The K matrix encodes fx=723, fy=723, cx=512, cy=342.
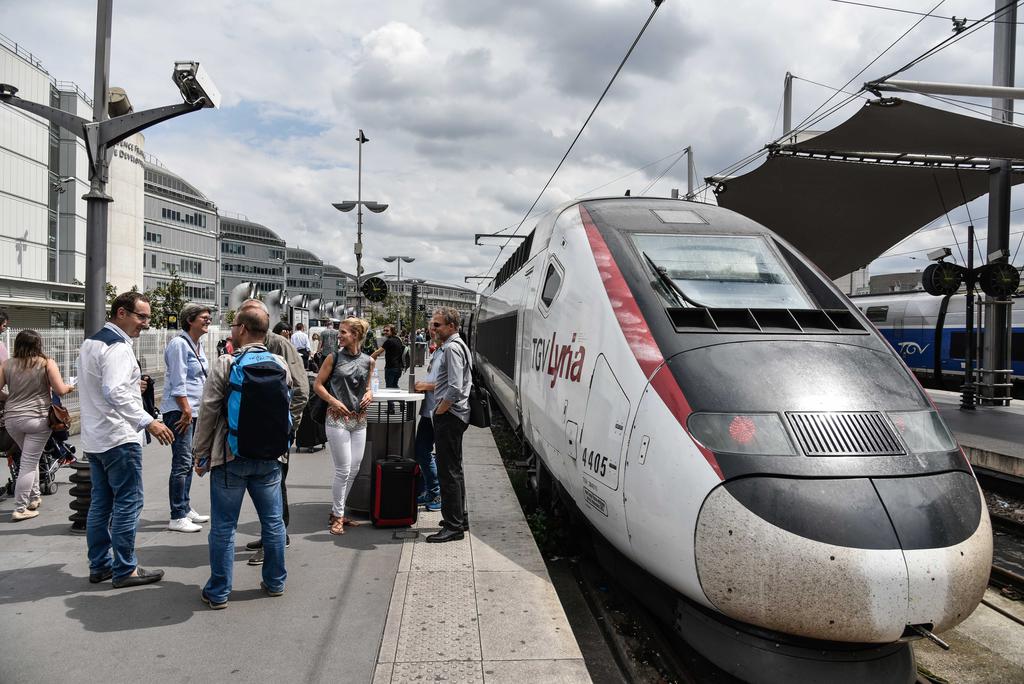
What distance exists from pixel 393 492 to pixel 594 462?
7.29 ft

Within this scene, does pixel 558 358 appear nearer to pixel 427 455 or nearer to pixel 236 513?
pixel 427 455

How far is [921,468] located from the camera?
3.44 meters

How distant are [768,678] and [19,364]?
19.8ft

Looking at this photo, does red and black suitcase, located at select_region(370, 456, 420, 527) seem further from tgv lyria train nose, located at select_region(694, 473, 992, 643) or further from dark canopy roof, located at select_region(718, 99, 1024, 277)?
dark canopy roof, located at select_region(718, 99, 1024, 277)

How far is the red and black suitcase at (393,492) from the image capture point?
586cm

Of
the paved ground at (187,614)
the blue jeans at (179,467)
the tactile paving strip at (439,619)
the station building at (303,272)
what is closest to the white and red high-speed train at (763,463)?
the tactile paving strip at (439,619)

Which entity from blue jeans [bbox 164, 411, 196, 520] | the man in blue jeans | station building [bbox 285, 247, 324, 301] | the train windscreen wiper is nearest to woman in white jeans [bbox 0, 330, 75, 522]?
blue jeans [bbox 164, 411, 196, 520]

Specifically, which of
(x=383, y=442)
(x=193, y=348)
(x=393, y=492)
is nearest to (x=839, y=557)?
(x=393, y=492)

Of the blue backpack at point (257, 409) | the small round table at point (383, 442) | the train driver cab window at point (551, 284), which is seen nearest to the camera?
the blue backpack at point (257, 409)

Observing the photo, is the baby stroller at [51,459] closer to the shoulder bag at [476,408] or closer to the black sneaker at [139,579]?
the black sneaker at [139,579]

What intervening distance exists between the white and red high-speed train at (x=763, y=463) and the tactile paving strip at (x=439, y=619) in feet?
3.03

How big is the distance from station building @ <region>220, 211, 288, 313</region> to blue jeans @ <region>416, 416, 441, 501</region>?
9623 centimetres

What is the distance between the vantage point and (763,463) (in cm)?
335

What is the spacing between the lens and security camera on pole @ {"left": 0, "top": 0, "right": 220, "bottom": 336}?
573cm
